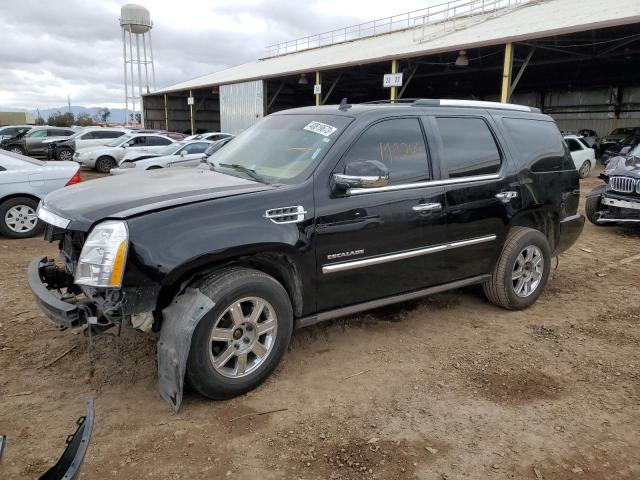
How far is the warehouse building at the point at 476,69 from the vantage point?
58.9 ft

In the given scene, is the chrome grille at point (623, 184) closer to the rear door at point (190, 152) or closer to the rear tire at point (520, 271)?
the rear tire at point (520, 271)

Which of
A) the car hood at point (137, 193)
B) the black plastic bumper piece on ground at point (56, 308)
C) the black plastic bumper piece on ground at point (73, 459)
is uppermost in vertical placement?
the car hood at point (137, 193)

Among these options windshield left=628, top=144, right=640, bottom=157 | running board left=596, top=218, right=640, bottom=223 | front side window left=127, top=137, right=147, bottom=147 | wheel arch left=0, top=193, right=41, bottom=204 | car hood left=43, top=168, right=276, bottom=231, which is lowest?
running board left=596, top=218, right=640, bottom=223

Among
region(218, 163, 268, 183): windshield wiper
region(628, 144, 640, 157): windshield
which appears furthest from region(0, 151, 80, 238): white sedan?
region(628, 144, 640, 157): windshield

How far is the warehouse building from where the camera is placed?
17.9m

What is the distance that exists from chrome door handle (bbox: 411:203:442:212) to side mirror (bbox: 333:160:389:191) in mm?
560

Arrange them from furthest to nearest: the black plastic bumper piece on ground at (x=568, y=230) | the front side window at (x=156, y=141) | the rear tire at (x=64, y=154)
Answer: the rear tire at (x=64, y=154)
the front side window at (x=156, y=141)
the black plastic bumper piece on ground at (x=568, y=230)

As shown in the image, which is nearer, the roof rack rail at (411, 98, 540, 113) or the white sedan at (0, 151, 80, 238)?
the roof rack rail at (411, 98, 540, 113)

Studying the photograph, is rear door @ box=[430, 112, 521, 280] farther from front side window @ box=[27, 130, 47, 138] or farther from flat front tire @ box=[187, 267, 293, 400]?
front side window @ box=[27, 130, 47, 138]

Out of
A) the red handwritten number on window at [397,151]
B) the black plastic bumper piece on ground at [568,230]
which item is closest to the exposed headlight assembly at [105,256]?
the red handwritten number on window at [397,151]

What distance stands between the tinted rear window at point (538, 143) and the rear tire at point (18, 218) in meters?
7.03

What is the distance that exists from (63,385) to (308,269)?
6.06 ft

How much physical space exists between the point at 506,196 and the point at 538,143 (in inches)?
33.1

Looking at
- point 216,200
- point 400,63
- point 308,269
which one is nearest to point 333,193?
point 308,269
